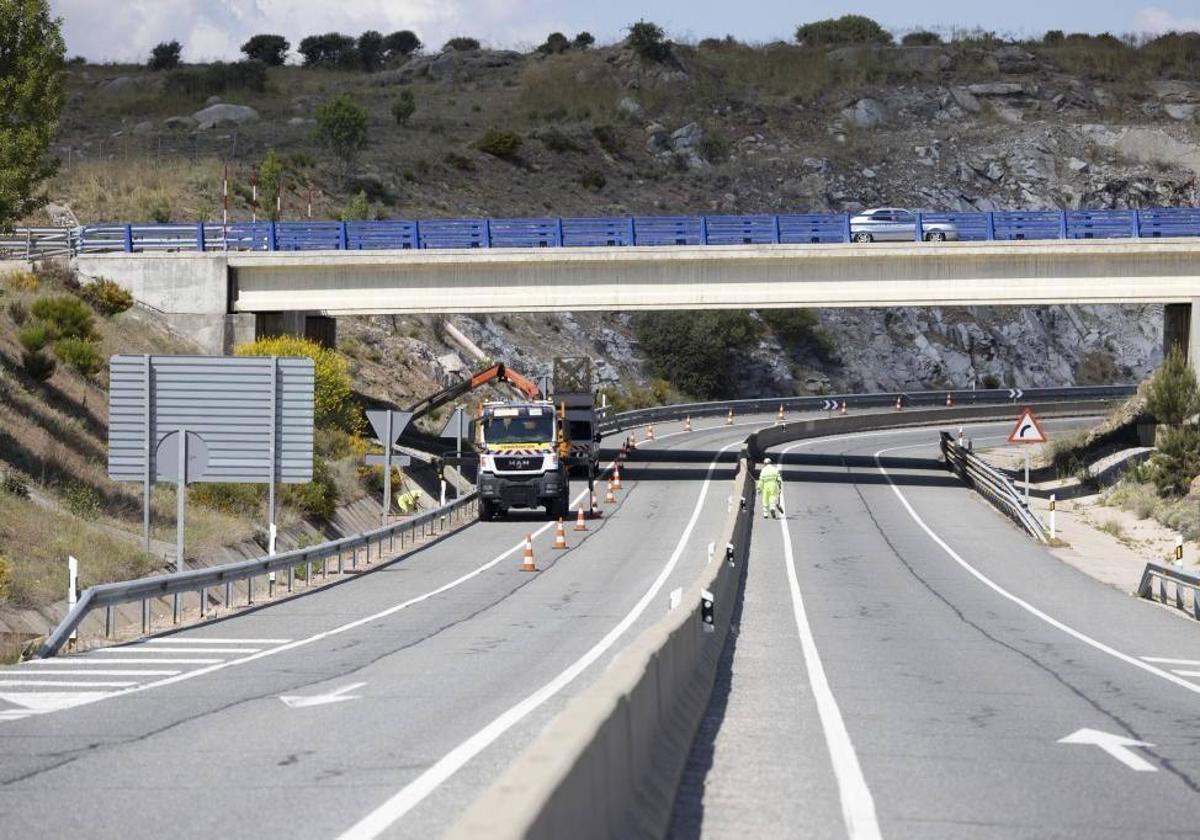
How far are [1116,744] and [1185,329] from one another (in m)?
45.8

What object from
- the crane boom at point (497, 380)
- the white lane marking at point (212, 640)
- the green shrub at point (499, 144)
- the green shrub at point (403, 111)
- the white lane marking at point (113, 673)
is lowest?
the white lane marking at point (212, 640)

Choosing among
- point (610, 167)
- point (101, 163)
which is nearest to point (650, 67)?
point (610, 167)

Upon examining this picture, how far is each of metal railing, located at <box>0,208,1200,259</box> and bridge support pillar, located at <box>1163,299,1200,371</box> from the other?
9.25ft

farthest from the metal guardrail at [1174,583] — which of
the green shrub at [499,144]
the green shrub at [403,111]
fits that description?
the green shrub at [403,111]

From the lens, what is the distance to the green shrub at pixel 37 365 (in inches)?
1483

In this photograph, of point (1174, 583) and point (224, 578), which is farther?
point (1174, 583)

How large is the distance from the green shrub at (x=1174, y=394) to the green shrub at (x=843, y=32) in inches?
4220

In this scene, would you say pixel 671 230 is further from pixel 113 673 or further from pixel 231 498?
pixel 113 673

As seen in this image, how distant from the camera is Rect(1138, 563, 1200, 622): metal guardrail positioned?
81.7ft

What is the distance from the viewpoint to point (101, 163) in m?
84.2

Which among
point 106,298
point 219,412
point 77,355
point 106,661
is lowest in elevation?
point 106,661

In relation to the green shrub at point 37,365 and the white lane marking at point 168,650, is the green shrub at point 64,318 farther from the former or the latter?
the white lane marking at point 168,650

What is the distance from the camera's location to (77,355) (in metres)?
41.0

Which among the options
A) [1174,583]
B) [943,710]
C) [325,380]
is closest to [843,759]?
[943,710]
